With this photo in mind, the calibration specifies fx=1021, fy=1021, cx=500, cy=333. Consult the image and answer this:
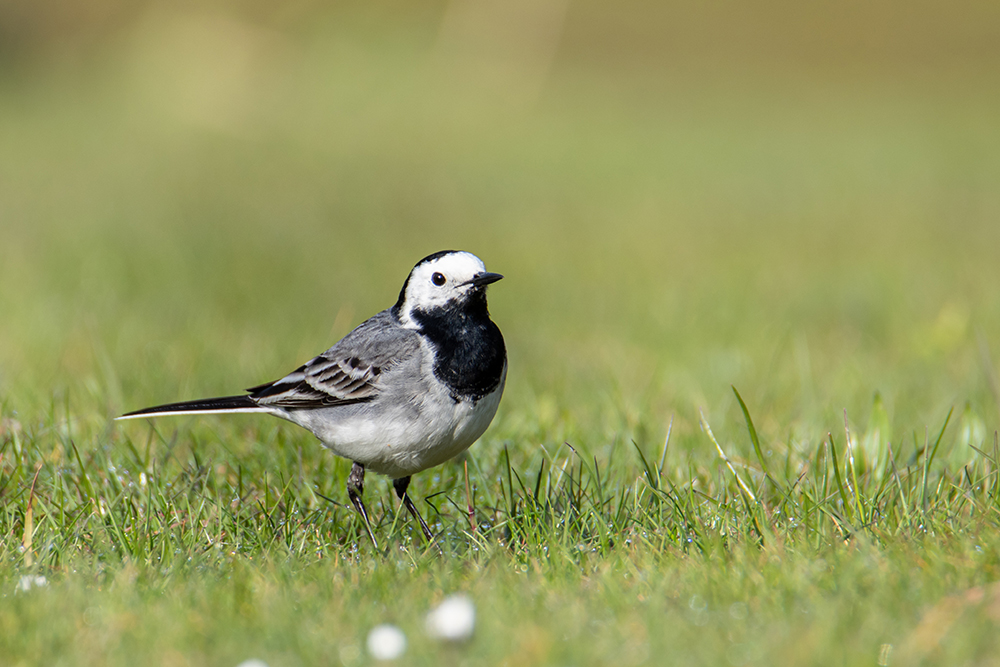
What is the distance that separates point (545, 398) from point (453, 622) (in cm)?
279

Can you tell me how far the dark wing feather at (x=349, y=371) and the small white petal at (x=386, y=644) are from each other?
57.0 inches

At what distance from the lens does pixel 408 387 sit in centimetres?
378

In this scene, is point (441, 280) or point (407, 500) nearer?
point (407, 500)

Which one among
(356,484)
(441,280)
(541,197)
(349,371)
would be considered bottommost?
(356,484)

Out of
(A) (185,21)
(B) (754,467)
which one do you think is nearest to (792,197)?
(B) (754,467)

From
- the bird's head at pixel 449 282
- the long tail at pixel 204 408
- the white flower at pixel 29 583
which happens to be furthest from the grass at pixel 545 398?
the bird's head at pixel 449 282

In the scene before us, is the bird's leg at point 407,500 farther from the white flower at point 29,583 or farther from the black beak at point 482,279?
the white flower at point 29,583

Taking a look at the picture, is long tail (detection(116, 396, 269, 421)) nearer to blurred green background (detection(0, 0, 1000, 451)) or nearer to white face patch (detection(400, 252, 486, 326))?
white face patch (detection(400, 252, 486, 326))

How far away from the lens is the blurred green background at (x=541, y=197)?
18.9 feet

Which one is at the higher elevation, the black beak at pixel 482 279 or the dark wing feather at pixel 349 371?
the black beak at pixel 482 279

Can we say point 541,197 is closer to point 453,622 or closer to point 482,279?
point 482,279

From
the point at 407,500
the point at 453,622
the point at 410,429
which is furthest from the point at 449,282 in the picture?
the point at 453,622

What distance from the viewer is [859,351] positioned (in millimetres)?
6285

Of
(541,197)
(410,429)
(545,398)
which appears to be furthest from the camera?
(541,197)
